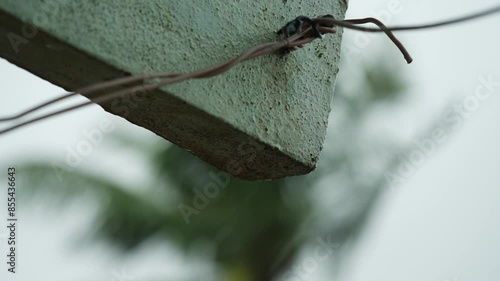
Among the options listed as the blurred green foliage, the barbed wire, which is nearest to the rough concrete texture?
the barbed wire

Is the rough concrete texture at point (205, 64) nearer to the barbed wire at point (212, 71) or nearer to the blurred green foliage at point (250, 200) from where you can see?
the barbed wire at point (212, 71)

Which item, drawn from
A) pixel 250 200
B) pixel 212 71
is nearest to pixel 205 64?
pixel 212 71

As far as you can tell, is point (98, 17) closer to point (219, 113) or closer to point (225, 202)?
point (219, 113)

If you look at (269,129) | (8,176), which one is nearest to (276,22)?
(269,129)

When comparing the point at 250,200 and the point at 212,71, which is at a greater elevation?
the point at 250,200

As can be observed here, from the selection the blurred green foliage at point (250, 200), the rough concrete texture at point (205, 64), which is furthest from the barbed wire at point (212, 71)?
the blurred green foliage at point (250, 200)

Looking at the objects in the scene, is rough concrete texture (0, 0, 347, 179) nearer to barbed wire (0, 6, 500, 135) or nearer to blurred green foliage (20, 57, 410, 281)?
barbed wire (0, 6, 500, 135)

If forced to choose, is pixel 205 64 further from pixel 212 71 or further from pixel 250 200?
pixel 250 200

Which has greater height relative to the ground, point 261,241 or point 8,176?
point 8,176
